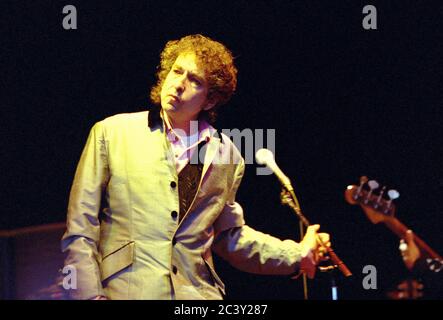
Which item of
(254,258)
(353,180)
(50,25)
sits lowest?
(254,258)

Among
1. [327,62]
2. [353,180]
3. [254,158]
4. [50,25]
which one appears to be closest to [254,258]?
[254,158]

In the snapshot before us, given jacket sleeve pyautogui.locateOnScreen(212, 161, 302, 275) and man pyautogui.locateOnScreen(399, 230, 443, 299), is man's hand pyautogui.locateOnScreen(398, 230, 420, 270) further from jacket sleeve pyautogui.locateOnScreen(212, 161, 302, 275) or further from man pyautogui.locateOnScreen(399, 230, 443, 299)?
jacket sleeve pyautogui.locateOnScreen(212, 161, 302, 275)

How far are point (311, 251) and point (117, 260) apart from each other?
0.99 m

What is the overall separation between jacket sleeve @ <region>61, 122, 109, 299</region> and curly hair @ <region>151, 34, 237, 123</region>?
0.49 metres

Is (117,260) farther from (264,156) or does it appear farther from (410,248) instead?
(410,248)

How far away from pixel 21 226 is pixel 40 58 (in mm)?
867

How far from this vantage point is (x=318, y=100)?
4012mm

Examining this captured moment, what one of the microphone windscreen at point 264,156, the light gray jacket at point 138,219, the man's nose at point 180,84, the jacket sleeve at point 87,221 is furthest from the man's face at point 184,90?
the microphone windscreen at point 264,156

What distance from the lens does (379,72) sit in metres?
3.99

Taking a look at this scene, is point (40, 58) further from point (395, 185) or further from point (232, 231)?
point (395, 185)

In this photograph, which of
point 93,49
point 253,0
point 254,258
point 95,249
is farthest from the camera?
point 253,0

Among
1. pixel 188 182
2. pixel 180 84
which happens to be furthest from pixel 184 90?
pixel 188 182

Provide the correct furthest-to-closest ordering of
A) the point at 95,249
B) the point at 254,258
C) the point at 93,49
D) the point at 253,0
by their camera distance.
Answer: the point at 253,0
the point at 93,49
the point at 254,258
the point at 95,249

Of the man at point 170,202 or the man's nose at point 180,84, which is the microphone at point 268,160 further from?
the man's nose at point 180,84
